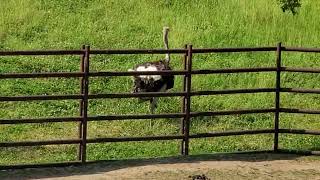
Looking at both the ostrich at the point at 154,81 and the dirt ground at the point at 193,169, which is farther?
the ostrich at the point at 154,81

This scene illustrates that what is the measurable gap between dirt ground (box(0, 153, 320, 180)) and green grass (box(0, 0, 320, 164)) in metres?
1.16

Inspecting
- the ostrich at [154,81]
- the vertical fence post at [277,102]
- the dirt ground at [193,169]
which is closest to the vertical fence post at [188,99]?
the dirt ground at [193,169]

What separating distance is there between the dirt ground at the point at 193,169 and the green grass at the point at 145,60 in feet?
3.82

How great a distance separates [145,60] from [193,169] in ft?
26.9

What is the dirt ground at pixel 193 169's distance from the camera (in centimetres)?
929

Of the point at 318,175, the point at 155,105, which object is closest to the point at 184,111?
the point at 318,175

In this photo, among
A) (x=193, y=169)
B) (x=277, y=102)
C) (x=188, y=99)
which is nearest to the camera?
(x=193, y=169)

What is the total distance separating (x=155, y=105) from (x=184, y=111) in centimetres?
347

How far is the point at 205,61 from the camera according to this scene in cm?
1775

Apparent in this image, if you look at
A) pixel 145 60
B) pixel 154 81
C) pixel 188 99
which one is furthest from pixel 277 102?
pixel 145 60

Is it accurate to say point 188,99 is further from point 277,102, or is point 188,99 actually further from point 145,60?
point 145,60

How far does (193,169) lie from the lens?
969cm

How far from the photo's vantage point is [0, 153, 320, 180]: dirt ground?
9.29m

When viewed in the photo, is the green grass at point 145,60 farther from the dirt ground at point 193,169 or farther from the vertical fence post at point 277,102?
the dirt ground at point 193,169
